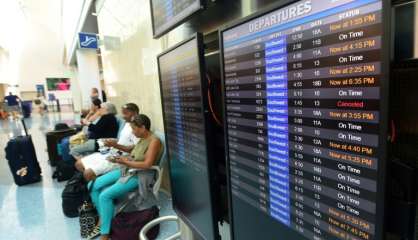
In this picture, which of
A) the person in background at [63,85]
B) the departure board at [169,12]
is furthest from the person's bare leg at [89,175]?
the person in background at [63,85]

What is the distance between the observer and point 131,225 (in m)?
2.35

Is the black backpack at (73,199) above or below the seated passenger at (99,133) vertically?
below

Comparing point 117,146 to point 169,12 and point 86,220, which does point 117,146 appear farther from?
point 169,12

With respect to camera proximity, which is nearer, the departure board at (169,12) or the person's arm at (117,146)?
the departure board at (169,12)

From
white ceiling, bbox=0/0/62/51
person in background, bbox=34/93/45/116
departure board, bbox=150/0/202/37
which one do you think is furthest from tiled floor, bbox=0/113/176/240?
person in background, bbox=34/93/45/116

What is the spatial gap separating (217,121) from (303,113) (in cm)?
58

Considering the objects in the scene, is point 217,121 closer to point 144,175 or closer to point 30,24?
point 144,175

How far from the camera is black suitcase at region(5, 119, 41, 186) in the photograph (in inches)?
162

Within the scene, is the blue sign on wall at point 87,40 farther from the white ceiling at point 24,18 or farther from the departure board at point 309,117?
the white ceiling at point 24,18

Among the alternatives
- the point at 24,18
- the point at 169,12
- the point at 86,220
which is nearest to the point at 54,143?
the point at 86,220

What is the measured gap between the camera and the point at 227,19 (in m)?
1.39

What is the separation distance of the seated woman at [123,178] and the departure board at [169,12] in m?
1.04

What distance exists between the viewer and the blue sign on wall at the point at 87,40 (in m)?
6.06

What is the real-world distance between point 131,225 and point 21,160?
2.98m
